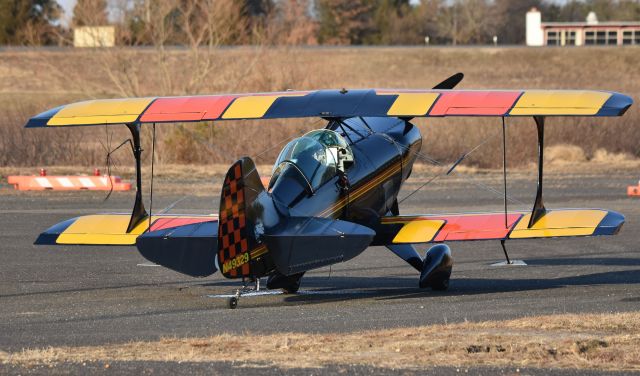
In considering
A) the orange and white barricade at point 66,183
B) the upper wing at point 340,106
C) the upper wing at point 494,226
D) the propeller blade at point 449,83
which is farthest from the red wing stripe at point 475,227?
the orange and white barricade at point 66,183

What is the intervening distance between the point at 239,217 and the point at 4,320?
224 centimetres

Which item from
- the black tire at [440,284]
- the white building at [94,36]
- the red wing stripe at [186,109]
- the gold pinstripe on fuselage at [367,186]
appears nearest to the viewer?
the gold pinstripe on fuselage at [367,186]

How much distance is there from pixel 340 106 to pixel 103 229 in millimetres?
2892

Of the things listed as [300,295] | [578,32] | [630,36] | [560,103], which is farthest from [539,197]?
[630,36]

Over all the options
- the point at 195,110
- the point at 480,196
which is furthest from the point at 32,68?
the point at 195,110

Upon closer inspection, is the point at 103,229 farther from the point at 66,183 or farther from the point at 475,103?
the point at 66,183

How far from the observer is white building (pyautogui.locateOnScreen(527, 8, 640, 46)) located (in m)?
76.2

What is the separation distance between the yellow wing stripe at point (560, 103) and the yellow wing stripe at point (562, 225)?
1235mm

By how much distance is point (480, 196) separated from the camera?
2295cm

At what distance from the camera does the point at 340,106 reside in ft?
36.8

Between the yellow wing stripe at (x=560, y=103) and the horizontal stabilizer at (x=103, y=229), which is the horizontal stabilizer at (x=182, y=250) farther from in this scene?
the yellow wing stripe at (x=560, y=103)

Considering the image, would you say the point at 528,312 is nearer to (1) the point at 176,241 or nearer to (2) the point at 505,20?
(1) the point at 176,241

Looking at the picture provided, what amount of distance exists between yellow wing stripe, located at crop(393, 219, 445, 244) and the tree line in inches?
772

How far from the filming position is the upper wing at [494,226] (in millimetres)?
11125
